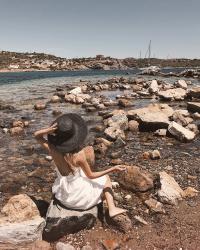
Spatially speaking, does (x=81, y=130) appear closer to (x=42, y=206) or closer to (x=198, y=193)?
(x=42, y=206)

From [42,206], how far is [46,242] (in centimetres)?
147

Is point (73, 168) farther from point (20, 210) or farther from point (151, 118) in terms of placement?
point (151, 118)

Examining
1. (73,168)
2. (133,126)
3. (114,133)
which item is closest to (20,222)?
(73,168)

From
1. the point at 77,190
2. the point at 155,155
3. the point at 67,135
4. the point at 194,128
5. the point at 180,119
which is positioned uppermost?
the point at 67,135

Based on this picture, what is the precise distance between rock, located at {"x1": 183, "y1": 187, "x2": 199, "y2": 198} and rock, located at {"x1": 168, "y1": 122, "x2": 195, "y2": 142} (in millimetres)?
5659

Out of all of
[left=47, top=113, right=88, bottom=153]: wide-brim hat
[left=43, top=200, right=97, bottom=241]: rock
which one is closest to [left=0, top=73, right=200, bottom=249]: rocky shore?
[left=43, top=200, right=97, bottom=241]: rock

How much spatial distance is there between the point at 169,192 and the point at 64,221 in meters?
3.20

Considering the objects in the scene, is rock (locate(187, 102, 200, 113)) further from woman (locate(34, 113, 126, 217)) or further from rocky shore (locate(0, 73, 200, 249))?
woman (locate(34, 113, 126, 217))

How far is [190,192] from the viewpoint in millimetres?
9555

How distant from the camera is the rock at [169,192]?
8.98 meters

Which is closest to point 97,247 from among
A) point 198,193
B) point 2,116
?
point 198,193

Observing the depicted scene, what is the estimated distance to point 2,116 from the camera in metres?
23.0

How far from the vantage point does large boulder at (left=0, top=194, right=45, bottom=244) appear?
685 centimetres

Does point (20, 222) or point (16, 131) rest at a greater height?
point (20, 222)
